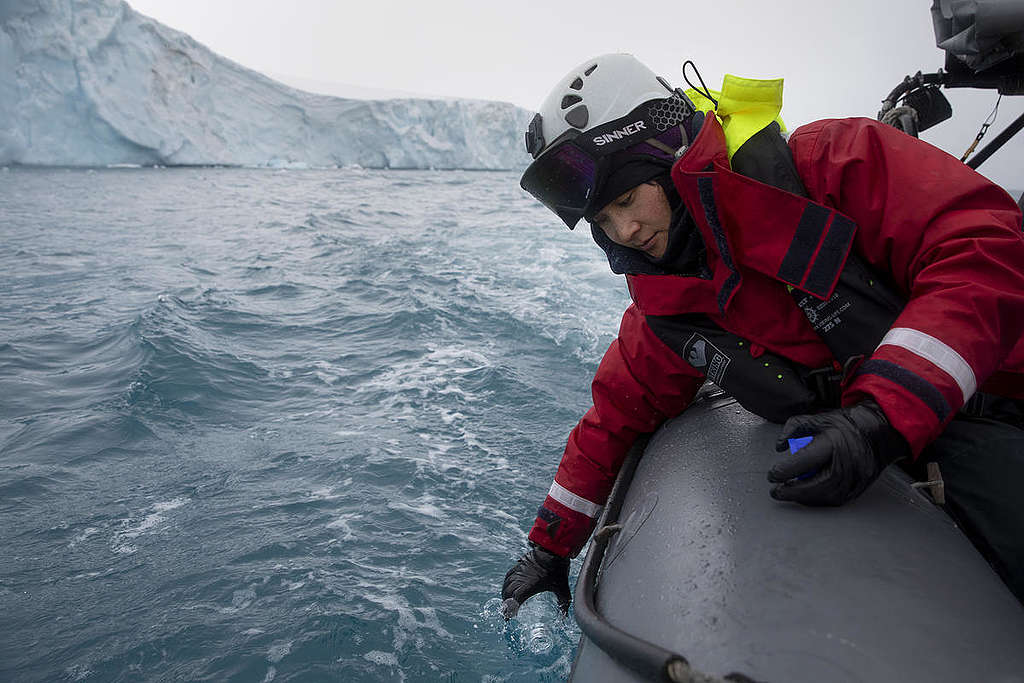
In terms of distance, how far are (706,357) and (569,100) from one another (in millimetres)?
701

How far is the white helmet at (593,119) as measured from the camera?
4.75 ft

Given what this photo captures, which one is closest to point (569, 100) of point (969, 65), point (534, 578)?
point (534, 578)

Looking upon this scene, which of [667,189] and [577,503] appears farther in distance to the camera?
[577,503]

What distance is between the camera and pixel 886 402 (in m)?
1.06

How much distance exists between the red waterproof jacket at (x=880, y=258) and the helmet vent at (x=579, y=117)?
318 millimetres

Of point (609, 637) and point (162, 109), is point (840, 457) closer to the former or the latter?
point (609, 637)

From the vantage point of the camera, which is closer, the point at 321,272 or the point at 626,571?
the point at 626,571

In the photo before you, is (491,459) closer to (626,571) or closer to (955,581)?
(626,571)

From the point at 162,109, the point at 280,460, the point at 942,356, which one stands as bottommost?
the point at 162,109

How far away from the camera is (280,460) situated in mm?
3346

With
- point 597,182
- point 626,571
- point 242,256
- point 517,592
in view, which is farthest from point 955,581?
point 242,256

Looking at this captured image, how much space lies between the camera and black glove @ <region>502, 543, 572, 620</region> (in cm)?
184

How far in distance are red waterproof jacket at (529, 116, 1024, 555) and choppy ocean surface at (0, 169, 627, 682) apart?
1.43 m

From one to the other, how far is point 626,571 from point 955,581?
0.53 meters
